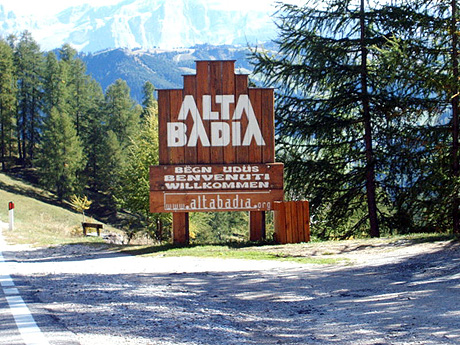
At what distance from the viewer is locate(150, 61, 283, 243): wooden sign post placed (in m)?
15.7

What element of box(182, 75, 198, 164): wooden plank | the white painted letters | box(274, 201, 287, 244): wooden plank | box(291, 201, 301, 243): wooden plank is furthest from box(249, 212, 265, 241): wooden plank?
box(182, 75, 198, 164): wooden plank

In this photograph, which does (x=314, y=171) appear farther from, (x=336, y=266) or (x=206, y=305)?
(x=206, y=305)

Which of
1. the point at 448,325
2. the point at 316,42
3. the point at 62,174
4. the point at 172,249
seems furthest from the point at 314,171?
the point at 62,174

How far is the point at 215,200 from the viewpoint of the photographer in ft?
51.5

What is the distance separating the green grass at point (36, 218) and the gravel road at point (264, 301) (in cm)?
751

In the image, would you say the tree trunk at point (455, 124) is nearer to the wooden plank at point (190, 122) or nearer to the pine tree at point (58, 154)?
the wooden plank at point (190, 122)

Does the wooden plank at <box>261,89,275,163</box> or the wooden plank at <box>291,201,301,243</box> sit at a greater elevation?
the wooden plank at <box>261,89,275,163</box>

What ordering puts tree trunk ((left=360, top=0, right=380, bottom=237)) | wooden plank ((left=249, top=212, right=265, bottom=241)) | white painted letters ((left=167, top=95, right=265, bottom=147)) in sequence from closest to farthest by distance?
white painted letters ((left=167, top=95, right=265, bottom=147)) → wooden plank ((left=249, top=212, right=265, bottom=241)) → tree trunk ((left=360, top=0, right=380, bottom=237))

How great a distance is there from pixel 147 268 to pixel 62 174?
56.0 m

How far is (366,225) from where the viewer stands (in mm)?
19656

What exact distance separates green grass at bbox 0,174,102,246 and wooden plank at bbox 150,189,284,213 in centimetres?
373

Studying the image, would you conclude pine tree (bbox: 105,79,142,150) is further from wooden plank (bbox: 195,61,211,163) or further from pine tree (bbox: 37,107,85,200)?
wooden plank (bbox: 195,61,211,163)

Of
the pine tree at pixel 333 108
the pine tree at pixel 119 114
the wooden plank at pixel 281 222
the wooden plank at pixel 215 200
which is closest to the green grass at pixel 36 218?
the wooden plank at pixel 215 200

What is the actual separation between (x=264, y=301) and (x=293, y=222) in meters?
8.48
